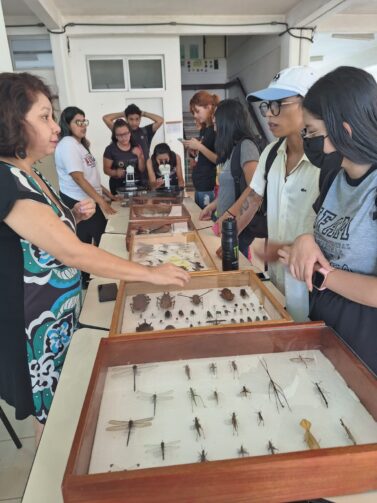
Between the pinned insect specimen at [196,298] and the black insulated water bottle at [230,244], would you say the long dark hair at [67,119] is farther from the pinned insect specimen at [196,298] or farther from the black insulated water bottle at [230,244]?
the pinned insect specimen at [196,298]

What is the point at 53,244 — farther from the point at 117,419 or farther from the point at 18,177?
the point at 117,419

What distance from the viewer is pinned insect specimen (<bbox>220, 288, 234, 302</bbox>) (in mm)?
1440

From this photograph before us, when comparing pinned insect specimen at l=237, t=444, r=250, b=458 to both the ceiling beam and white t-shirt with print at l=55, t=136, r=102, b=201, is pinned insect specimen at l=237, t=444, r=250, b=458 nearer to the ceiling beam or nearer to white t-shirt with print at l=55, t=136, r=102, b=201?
white t-shirt with print at l=55, t=136, r=102, b=201

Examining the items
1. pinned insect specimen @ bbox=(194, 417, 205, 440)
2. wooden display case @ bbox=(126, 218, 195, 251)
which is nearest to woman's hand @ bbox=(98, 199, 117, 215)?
wooden display case @ bbox=(126, 218, 195, 251)

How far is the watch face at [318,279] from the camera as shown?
1.07 m

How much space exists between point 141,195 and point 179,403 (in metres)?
2.62

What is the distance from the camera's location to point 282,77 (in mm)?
1575

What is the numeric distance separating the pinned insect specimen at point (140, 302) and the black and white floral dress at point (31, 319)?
0.79 feet

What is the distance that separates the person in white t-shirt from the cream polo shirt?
1.66 meters

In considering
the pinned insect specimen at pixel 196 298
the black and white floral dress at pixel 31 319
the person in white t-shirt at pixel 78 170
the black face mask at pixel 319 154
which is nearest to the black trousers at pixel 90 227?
the person in white t-shirt at pixel 78 170

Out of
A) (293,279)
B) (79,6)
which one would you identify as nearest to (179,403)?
(293,279)

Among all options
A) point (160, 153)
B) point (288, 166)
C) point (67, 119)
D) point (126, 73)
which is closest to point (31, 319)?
point (288, 166)

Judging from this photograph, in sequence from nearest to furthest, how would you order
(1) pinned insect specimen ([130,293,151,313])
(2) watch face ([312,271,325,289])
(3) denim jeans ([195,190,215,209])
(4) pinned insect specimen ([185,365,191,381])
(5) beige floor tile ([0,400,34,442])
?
(4) pinned insect specimen ([185,365,191,381]) → (2) watch face ([312,271,325,289]) → (1) pinned insect specimen ([130,293,151,313]) → (5) beige floor tile ([0,400,34,442]) → (3) denim jeans ([195,190,215,209])

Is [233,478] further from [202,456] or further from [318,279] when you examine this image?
[318,279]
